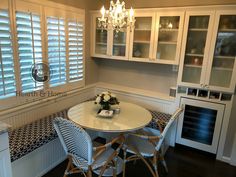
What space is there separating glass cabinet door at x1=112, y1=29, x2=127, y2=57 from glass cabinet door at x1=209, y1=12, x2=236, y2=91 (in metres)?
1.48

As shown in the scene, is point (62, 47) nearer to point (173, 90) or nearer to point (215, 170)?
point (173, 90)

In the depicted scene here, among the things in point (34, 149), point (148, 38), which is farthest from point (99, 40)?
point (34, 149)

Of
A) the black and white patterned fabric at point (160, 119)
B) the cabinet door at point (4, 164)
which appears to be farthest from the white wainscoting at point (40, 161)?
the black and white patterned fabric at point (160, 119)

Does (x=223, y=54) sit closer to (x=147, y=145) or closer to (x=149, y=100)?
(x=149, y=100)

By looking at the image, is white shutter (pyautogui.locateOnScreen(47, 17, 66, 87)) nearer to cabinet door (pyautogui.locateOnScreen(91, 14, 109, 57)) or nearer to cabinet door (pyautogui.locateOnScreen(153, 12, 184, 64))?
cabinet door (pyautogui.locateOnScreen(91, 14, 109, 57))

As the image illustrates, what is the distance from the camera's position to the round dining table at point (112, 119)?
210 centimetres

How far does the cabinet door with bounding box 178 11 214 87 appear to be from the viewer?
2640 millimetres

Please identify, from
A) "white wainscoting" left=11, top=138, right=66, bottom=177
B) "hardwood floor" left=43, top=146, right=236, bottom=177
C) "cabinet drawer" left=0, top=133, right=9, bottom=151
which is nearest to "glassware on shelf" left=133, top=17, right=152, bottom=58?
"hardwood floor" left=43, top=146, right=236, bottom=177

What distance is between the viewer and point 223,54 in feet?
8.64

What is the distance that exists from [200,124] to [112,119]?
154 cm

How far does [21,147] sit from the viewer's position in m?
2.04

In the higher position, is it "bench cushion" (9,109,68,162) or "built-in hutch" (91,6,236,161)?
"built-in hutch" (91,6,236,161)

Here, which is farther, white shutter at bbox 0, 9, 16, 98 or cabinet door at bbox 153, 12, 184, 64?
cabinet door at bbox 153, 12, 184, 64

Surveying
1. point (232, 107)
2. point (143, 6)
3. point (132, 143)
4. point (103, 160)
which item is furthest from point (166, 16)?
point (103, 160)
